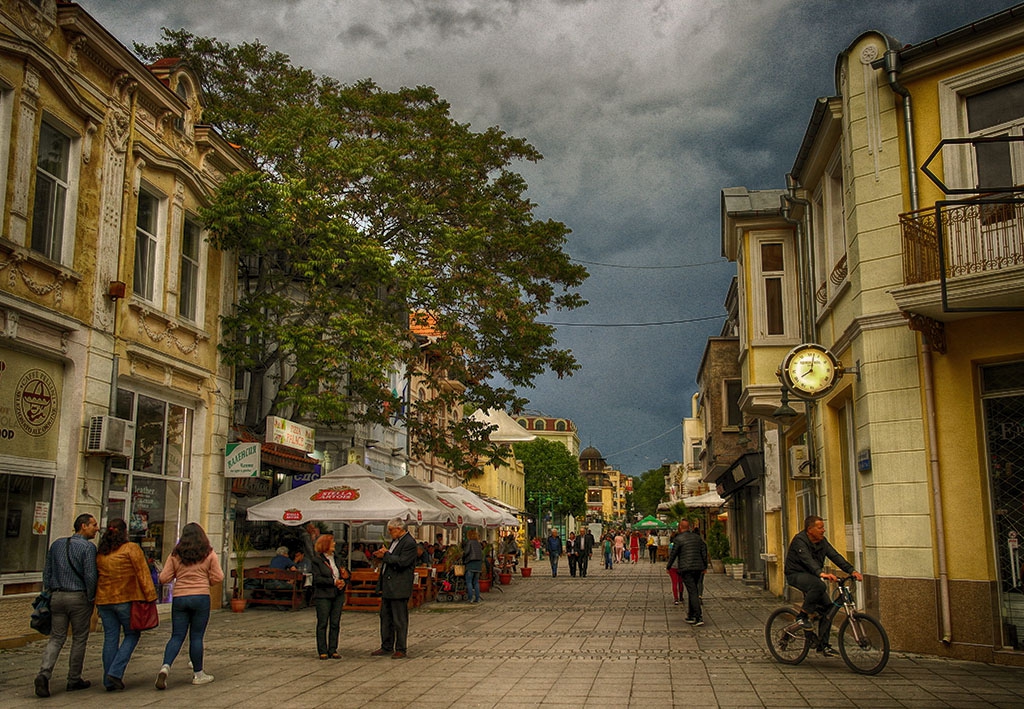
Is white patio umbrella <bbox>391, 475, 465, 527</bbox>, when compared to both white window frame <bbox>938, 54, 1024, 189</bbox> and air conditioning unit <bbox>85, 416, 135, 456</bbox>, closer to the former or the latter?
air conditioning unit <bbox>85, 416, 135, 456</bbox>

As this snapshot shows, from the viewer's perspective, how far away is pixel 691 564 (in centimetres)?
1670

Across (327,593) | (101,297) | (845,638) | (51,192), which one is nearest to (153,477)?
(101,297)

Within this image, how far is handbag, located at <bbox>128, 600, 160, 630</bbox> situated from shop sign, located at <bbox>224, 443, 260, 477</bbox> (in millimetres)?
9359

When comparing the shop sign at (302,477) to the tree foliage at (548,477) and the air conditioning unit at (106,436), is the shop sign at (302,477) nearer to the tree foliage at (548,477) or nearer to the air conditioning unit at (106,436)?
the air conditioning unit at (106,436)

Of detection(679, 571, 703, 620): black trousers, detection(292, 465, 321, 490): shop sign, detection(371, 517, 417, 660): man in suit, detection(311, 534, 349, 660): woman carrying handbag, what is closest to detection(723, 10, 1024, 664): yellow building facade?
detection(679, 571, 703, 620): black trousers

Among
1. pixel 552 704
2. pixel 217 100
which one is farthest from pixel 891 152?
pixel 217 100

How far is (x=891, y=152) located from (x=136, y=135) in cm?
1205

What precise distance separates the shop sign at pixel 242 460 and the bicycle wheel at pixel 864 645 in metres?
12.3

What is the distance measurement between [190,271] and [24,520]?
6.58 metres

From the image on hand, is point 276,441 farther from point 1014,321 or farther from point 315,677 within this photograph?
point 1014,321

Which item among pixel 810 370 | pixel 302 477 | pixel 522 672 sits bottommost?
pixel 522 672

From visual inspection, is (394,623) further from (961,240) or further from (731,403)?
(731,403)

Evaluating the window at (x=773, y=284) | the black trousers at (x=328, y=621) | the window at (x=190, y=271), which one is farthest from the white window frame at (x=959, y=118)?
the window at (x=190, y=271)

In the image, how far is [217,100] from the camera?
2522cm
